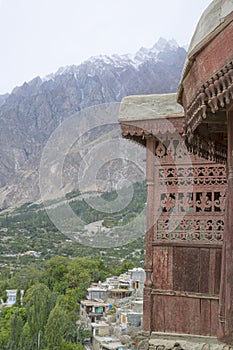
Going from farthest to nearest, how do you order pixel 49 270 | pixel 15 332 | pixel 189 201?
1. pixel 49 270
2. pixel 15 332
3. pixel 189 201

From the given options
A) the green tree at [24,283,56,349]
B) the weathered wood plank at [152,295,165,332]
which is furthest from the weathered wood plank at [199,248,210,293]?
the green tree at [24,283,56,349]

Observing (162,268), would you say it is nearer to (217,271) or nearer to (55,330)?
(217,271)

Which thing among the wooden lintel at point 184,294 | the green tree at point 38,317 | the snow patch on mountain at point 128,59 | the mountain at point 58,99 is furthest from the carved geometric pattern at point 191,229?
the snow patch on mountain at point 128,59

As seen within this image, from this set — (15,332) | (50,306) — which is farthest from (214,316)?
(50,306)

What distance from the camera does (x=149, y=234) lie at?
4246mm

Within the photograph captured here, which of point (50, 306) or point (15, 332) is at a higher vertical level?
point (50, 306)

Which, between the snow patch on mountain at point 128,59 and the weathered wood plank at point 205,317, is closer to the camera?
the weathered wood plank at point 205,317

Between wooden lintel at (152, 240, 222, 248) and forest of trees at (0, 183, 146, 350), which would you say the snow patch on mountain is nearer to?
forest of trees at (0, 183, 146, 350)

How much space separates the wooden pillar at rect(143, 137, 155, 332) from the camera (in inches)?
165

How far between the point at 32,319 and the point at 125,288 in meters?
12.5

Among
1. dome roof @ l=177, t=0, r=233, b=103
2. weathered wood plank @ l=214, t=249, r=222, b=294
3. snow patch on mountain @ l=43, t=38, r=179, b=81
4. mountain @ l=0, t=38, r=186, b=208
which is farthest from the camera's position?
snow patch on mountain @ l=43, t=38, r=179, b=81

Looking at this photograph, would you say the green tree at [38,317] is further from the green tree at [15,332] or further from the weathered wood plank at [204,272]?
the weathered wood plank at [204,272]

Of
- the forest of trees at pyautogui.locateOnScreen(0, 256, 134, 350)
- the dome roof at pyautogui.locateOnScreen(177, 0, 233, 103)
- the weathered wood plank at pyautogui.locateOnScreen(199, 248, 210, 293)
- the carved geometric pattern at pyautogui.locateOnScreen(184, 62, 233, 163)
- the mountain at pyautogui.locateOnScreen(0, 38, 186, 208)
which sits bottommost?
the forest of trees at pyautogui.locateOnScreen(0, 256, 134, 350)

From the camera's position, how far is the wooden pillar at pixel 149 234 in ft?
13.7
